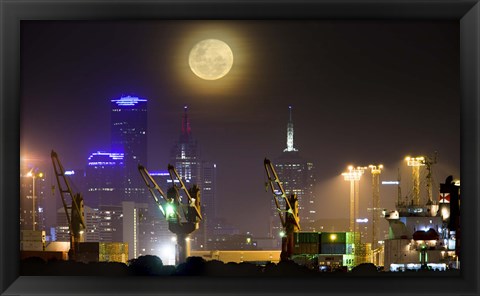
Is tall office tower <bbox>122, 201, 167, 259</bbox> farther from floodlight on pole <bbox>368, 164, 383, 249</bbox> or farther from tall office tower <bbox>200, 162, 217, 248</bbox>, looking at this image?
floodlight on pole <bbox>368, 164, 383, 249</bbox>

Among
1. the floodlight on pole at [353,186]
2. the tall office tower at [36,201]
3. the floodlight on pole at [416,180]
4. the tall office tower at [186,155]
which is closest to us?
the tall office tower at [186,155]

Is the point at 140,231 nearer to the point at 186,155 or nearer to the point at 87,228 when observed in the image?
the point at 87,228

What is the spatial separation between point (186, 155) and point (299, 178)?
12.5 ft

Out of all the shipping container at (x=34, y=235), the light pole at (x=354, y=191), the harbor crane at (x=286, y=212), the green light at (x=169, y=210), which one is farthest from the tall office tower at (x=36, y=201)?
the light pole at (x=354, y=191)

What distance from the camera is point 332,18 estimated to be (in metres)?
8.27

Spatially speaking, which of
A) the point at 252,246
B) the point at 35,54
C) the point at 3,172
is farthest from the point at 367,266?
the point at 3,172

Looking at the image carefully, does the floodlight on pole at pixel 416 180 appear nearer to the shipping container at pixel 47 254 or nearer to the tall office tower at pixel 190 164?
the tall office tower at pixel 190 164

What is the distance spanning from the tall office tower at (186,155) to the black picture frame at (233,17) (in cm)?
1111

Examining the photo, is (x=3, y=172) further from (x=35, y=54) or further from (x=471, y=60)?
(x=35, y=54)

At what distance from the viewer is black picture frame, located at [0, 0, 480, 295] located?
8250 mm

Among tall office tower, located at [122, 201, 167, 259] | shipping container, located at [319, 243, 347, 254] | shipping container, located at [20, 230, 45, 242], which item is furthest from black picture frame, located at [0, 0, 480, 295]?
shipping container, located at [20, 230, 45, 242]

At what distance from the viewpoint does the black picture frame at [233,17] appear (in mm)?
8250

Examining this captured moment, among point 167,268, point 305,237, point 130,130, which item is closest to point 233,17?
point 130,130

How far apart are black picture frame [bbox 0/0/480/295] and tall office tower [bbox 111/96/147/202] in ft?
31.4
